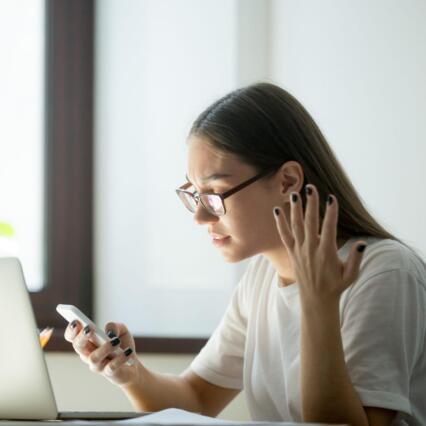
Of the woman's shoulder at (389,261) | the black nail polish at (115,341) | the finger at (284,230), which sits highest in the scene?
the finger at (284,230)

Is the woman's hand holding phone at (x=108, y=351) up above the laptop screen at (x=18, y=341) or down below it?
below

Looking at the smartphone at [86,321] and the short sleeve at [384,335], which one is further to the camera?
the smartphone at [86,321]

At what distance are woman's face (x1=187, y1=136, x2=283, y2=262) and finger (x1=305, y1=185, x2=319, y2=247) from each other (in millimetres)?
356

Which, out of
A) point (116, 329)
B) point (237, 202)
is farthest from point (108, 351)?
point (237, 202)

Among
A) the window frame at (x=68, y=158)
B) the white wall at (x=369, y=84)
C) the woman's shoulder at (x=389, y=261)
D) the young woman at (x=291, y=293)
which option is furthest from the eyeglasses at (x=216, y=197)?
the window frame at (x=68, y=158)

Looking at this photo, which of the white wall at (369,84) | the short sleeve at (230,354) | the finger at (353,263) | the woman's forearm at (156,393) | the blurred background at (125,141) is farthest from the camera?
the blurred background at (125,141)

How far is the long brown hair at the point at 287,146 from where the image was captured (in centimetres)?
157

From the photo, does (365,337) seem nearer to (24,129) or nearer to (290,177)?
(290,177)

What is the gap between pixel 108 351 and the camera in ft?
5.01

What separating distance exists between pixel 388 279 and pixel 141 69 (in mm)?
1493

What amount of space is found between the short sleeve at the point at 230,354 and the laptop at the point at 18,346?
0.53 meters

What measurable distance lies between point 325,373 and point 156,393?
1.73 ft

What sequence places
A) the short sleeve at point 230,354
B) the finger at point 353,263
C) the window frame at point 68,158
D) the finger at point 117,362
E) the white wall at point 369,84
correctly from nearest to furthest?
the finger at point 353,263, the finger at point 117,362, the short sleeve at point 230,354, the white wall at point 369,84, the window frame at point 68,158

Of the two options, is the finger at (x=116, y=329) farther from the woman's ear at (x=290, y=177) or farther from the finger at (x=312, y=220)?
the finger at (x=312, y=220)
